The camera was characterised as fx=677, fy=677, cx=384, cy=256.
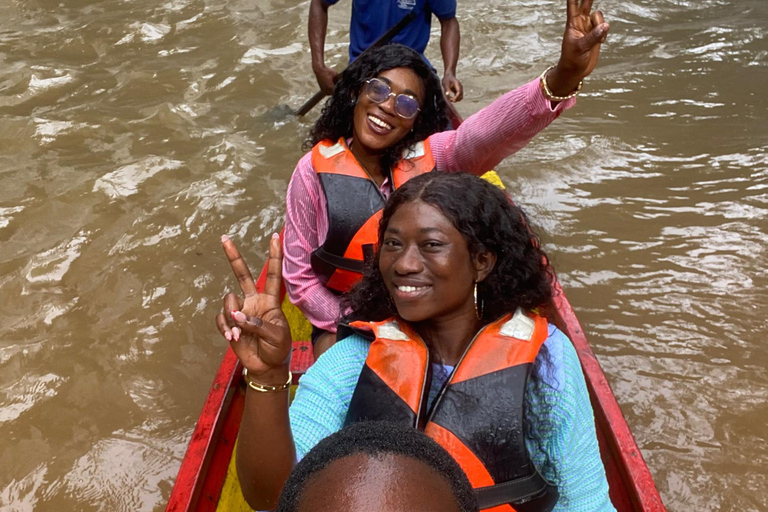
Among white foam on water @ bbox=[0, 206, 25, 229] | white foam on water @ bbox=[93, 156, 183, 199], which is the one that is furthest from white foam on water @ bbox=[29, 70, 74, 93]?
white foam on water @ bbox=[0, 206, 25, 229]

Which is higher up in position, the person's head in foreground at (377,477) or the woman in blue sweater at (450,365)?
the person's head in foreground at (377,477)

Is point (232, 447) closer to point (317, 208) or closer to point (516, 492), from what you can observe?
point (317, 208)

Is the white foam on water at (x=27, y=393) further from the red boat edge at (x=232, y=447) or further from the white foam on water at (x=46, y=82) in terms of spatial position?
the white foam on water at (x=46, y=82)

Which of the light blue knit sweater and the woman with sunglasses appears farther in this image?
the woman with sunglasses

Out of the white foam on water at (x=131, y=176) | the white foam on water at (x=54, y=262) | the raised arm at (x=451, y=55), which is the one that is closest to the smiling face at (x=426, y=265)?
the raised arm at (x=451, y=55)

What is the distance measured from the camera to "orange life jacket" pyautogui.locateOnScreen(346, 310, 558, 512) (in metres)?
1.53

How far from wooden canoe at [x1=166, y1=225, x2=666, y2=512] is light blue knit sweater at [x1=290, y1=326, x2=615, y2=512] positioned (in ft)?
1.34

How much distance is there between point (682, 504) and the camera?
2.72 metres

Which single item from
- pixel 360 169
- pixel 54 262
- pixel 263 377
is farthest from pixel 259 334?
pixel 54 262

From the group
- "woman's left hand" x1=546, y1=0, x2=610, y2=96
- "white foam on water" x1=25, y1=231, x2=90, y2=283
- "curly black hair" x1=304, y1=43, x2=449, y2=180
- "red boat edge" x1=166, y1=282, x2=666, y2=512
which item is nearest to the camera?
"woman's left hand" x1=546, y1=0, x2=610, y2=96

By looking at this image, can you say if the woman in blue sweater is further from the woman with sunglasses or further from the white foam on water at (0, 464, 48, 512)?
the white foam on water at (0, 464, 48, 512)

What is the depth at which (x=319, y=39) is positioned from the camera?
4.05 m

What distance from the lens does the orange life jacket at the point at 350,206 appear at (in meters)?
2.43

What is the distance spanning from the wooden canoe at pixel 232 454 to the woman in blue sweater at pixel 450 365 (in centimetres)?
37
